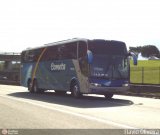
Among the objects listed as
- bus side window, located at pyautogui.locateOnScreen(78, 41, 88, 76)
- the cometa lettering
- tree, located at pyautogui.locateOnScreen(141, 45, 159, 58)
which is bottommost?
tree, located at pyautogui.locateOnScreen(141, 45, 159, 58)

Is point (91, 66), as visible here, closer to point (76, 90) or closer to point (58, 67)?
point (76, 90)

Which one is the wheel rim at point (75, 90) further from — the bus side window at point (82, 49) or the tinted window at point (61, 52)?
the bus side window at point (82, 49)

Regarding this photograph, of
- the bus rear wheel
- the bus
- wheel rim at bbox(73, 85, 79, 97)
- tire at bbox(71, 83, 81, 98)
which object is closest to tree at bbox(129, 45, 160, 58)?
the bus rear wheel

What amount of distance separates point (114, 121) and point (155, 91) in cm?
1727

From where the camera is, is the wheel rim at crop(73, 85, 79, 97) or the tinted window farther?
the tinted window

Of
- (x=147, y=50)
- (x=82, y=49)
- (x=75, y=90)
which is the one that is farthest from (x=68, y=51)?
(x=147, y=50)

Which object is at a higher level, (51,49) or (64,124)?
(51,49)

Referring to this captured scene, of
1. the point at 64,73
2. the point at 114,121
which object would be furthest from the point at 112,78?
the point at 114,121

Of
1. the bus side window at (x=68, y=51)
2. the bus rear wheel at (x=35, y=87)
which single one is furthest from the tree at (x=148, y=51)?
the bus side window at (x=68, y=51)

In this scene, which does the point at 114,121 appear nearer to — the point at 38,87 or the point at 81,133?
the point at 81,133

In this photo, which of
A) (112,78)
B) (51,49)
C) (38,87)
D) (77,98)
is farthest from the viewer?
(38,87)

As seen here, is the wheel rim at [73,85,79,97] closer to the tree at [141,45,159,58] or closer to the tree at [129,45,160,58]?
the tree at [129,45,160,58]

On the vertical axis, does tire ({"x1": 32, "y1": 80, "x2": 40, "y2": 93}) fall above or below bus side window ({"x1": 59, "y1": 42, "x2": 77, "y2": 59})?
below

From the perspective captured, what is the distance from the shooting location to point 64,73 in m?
25.8
